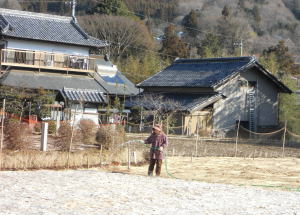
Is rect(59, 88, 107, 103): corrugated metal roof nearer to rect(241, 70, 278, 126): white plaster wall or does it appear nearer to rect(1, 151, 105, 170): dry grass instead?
rect(241, 70, 278, 126): white plaster wall

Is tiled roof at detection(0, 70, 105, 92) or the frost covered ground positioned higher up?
tiled roof at detection(0, 70, 105, 92)

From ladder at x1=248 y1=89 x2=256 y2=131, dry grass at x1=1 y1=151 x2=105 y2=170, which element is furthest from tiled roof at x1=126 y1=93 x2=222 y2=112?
dry grass at x1=1 y1=151 x2=105 y2=170

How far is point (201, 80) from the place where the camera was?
3500cm

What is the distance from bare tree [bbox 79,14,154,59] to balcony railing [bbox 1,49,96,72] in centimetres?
1558

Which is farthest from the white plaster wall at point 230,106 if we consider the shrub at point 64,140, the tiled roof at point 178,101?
the shrub at point 64,140

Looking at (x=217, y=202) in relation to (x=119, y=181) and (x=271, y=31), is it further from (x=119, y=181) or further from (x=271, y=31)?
(x=271, y=31)

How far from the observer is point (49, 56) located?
1283 inches

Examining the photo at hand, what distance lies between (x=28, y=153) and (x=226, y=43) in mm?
46181

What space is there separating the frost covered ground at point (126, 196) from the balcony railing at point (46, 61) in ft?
60.3

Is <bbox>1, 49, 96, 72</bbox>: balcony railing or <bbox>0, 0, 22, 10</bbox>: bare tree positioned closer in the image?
<bbox>1, 49, 96, 72</bbox>: balcony railing

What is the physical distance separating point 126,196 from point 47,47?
2333 cm

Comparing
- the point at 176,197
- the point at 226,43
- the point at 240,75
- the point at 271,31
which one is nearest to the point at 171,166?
the point at 176,197

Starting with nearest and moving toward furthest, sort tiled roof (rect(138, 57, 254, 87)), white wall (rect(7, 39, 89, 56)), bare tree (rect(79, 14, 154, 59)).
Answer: white wall (rect(7, 39, 89, 56)) → tiled roof (rect(138, 57, 254, 87)) → bare tree (rect(79, 14, 154, 59))

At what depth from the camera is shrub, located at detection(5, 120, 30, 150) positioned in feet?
52.3
